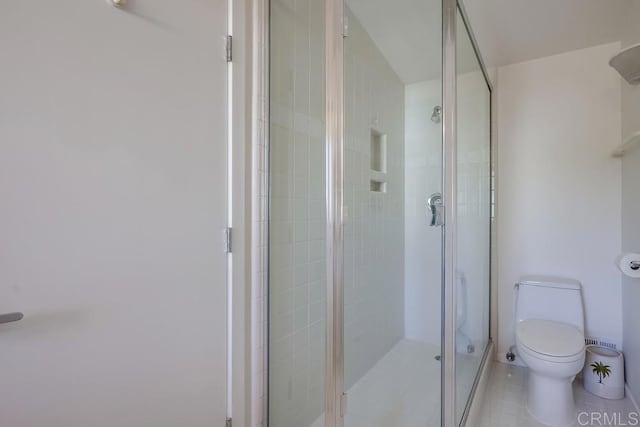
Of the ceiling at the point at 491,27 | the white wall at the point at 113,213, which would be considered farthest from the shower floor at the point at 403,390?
the ceiling at the point at 491,27

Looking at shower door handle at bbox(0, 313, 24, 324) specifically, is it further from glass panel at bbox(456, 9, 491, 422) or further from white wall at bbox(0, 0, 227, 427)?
glass panel at bbox(456, 9, 491, 422)

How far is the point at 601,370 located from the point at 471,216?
1.38m

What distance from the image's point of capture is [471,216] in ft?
6.58

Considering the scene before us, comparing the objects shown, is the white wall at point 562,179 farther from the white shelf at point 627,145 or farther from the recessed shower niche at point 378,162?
the recessed shower niche at point 378,162

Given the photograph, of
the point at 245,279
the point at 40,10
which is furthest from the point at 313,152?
the point at 40,10

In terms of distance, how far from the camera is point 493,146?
103 inches

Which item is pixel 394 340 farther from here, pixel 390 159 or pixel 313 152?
pixel 313 152

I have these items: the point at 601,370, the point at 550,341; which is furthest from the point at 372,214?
the point at 601,370

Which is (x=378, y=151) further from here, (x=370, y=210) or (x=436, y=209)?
(x=436, y=209)

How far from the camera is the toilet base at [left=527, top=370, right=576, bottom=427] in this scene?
1847mm

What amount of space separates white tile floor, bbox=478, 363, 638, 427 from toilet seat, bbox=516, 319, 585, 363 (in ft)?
1.38

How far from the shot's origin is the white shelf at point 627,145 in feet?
5.75

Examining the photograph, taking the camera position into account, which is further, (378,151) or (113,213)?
(378,151)

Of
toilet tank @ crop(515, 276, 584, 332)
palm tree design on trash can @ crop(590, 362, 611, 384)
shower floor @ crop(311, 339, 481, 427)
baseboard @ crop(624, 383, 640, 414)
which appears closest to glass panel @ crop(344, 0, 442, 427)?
shower floor @ crop(311, 339, 481, 427)
